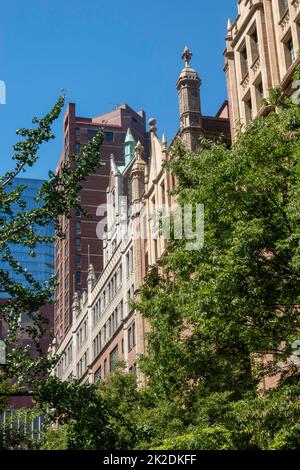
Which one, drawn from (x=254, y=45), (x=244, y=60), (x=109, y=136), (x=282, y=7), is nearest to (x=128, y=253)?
(x=244, y=60)

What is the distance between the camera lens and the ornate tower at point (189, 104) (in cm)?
5172

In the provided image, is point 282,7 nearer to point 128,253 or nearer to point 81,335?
point 128,253

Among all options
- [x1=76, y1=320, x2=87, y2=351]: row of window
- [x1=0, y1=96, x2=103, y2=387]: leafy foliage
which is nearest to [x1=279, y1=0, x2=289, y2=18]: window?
[x1=0, y1=96, x2=103, y2=387]: leafy foliage

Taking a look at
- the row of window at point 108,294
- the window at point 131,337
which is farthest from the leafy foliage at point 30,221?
the row of window at point 108,294

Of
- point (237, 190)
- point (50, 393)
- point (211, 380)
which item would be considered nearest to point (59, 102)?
point (237, 190)

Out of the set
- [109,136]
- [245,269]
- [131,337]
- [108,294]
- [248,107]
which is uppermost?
[109,136]

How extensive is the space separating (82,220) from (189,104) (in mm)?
70422

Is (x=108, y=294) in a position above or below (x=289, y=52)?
above

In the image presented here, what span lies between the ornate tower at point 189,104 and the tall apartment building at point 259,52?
5346mm

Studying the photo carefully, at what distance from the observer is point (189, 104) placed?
52.9m

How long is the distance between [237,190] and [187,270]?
3.04 meters

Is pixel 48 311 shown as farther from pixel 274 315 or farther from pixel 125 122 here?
pixel 274 315

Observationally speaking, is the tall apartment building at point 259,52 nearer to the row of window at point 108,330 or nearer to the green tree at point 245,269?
the green tree at point 245,269

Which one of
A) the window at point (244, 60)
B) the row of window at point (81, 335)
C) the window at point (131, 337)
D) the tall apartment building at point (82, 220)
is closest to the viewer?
the window at point (244, 60)
